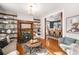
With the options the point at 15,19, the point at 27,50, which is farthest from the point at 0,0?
the point at 27,50

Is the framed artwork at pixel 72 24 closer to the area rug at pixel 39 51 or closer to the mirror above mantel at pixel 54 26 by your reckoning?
the mirror above mantel at pixel 54 26

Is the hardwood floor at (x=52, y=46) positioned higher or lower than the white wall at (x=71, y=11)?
lower

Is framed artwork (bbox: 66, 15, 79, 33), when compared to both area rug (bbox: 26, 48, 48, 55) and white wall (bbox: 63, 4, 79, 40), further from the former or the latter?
area rug (bbox: 26, 48, 48, 55)

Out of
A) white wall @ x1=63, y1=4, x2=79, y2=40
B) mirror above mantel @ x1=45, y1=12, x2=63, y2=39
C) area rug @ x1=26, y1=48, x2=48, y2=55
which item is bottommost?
area rug @ x1=26, y1=48, x2=48, y2=55

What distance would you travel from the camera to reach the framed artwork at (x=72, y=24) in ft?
6.39

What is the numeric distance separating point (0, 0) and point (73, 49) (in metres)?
1.25

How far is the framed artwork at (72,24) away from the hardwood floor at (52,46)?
262 millimetres

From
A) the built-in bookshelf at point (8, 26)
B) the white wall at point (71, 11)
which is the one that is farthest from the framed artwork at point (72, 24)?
the built-in bookshelf at point (8, 26)

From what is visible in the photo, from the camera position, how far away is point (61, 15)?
6.44 ft

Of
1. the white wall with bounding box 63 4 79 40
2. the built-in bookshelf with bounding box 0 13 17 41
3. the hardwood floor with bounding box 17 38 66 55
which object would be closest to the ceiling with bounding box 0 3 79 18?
the white wall with bounding box 63 4 79 40

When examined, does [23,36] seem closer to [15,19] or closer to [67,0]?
[15,19]

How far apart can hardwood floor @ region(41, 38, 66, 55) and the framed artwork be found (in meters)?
0.26

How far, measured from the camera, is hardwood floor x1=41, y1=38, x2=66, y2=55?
199 cm

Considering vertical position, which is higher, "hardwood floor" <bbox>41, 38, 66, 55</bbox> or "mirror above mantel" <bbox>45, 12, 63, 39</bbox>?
"mirror above mantel" <bbox>45, 12, 63, 39</bbox>
